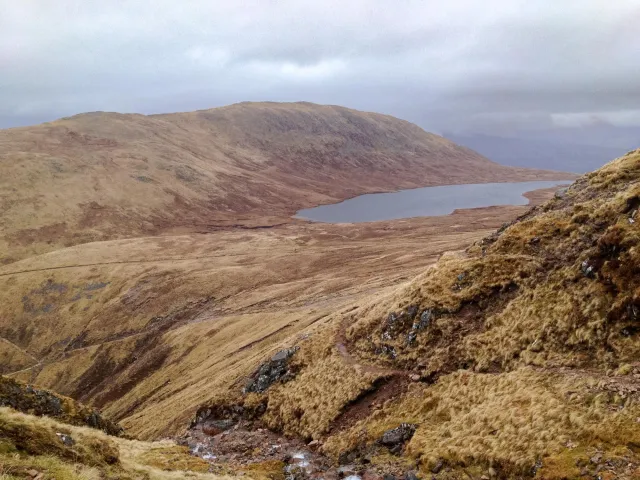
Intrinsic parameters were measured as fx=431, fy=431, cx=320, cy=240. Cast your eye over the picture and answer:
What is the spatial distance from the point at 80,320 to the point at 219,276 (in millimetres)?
29634

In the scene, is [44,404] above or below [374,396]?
above

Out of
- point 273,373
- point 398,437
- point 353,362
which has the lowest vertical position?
point 273,373

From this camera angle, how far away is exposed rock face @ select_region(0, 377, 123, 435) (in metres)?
23.1

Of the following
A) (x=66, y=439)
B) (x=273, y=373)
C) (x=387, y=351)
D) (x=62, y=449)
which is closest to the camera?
(x=62, y=449)

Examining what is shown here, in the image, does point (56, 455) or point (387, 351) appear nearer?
point (56, 455)

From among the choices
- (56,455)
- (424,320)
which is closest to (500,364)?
(424,320)

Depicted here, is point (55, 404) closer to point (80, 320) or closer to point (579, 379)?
point (579, 379)

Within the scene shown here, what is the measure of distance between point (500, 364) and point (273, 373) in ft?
62.1

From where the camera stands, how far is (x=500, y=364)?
82.7 feet

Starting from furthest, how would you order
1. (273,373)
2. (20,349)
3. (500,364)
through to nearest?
(20,349)
(273,373)
(500,364)

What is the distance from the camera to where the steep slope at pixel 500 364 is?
18605 mm

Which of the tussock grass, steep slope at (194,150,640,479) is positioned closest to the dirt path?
steep slope at (194,150,640,479)

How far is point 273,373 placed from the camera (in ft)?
120

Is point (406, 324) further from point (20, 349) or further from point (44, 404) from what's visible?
point (20, 349)
